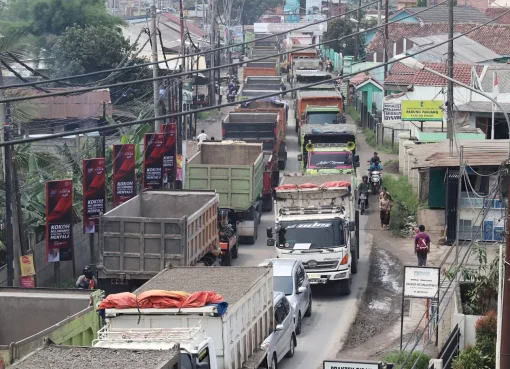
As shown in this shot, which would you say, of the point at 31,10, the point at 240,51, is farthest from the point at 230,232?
the point at 240,51

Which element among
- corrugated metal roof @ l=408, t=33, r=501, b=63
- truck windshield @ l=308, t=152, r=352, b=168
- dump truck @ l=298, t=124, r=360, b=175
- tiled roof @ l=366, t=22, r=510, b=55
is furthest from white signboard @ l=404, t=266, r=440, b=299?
tiled roof @ l=366, t=22, r=510, b=55

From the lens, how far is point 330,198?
81.7 feet

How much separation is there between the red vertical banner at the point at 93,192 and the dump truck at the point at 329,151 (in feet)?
29.1

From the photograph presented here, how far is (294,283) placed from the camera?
68.2 ft

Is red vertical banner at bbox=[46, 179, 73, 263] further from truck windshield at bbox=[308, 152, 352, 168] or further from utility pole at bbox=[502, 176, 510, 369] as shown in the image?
utility pole at bbox=[502, 176, 510, 369]

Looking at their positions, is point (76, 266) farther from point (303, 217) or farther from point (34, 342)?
point (34, 342)

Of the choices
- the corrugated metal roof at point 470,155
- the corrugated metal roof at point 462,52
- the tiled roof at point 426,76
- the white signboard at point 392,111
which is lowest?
the corrugated metal roof at point 470,155

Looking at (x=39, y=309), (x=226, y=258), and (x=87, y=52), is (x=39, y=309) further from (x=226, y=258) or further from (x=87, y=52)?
(x=87, y=52)

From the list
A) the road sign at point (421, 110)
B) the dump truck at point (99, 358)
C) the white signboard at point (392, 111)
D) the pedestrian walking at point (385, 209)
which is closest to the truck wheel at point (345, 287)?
the pedestrian walking at point (385, 209)

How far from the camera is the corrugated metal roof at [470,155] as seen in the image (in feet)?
89.6

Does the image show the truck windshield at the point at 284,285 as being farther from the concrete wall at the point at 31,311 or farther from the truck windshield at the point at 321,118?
the truck windshield at the point at 321,118

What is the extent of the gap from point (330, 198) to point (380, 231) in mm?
6842

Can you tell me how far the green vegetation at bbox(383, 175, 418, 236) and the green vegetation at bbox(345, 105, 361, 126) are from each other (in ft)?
76.8

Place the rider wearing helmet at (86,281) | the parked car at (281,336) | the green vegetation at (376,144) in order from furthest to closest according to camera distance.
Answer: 1. the green vegetation at (376,144)
2. the rider wearing helmet at (86,281)
3. the parked car at (281,336)
